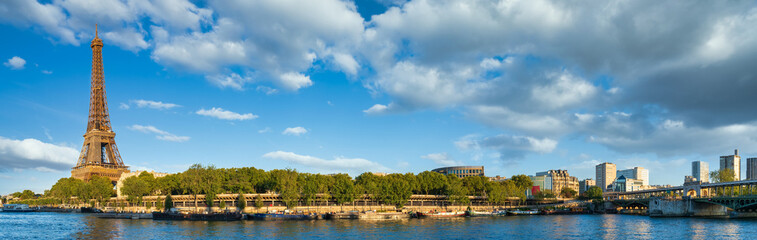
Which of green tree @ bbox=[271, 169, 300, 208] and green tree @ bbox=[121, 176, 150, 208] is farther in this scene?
green tree @ bbox=[121, 176, 150, 208]

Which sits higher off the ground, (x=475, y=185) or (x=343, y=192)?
(x=343, y=192)

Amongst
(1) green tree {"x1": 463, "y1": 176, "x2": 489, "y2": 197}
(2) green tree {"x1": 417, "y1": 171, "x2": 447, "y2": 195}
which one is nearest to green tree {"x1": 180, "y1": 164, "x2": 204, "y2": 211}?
(2) green tree {"x1": 417, "y1": 171, "x2": 447, "y2": 195}

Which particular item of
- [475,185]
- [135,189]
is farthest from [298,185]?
[475,185]

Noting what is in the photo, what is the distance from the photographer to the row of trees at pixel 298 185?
144m

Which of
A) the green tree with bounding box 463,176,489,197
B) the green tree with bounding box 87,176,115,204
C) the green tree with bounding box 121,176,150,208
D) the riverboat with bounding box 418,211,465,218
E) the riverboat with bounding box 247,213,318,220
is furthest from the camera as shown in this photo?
the green tree with bounding box 463,176,489,197

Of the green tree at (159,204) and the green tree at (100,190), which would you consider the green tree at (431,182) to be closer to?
the green tree at (159,204)

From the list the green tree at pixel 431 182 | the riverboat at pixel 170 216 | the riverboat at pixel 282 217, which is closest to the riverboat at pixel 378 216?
the riverboat at pixel 282 217

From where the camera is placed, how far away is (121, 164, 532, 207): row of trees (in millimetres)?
143750

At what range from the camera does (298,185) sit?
151 m

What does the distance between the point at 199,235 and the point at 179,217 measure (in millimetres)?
41176

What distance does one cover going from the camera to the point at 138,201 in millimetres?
169750

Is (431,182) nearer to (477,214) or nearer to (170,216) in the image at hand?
(477,214)

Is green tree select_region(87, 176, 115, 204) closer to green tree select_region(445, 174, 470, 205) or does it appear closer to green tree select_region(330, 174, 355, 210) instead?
green tree select_region(330, 174, 355, 210)

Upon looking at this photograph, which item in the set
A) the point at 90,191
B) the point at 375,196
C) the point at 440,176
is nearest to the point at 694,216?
the point at 440,176
